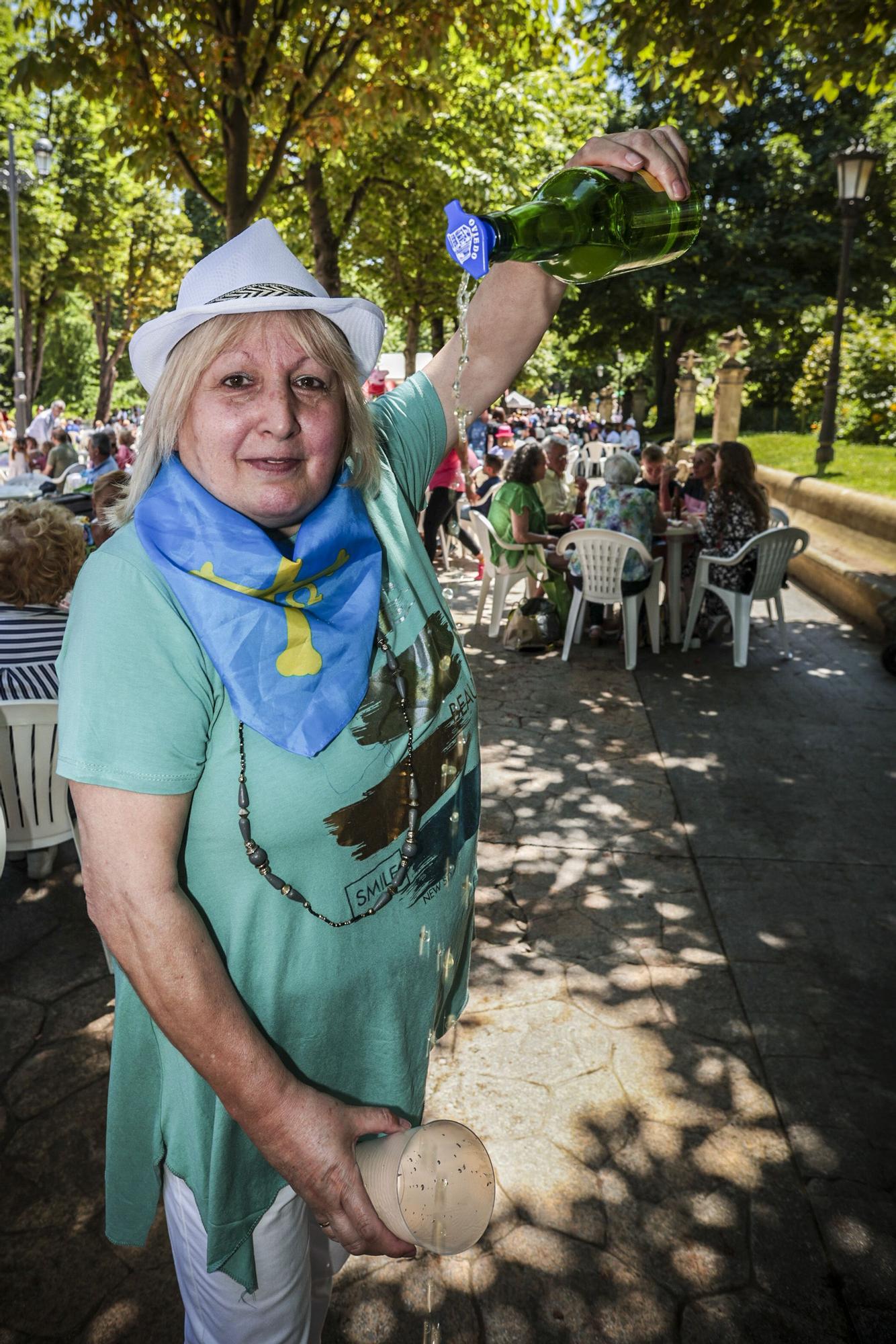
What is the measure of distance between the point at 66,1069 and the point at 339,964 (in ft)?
7.45

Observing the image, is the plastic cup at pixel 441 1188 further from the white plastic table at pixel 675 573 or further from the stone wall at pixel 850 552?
the stone wall at pixel 850 552

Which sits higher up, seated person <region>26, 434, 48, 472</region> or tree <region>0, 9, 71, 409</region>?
tree <region>0, 9, 71, 409</region>

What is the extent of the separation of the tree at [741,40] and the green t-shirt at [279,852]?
21.4ft

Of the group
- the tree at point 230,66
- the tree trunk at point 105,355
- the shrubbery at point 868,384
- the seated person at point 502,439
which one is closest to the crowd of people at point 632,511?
the tree at point 230,66

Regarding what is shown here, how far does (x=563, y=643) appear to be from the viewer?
8695 millimetres

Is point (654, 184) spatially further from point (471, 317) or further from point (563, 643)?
point (563, 643)

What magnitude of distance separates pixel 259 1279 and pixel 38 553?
10.6 ft

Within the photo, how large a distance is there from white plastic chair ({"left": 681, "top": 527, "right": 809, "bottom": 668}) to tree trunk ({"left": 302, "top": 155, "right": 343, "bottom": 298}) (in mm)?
6060

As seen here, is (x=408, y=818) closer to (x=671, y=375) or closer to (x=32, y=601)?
(x=32, y=601)

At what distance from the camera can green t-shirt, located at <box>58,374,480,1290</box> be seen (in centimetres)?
125

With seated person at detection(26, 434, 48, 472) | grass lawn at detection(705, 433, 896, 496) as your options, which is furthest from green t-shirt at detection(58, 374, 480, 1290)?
seated person at detection(26, 434, 48, 472)

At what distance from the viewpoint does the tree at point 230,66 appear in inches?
253

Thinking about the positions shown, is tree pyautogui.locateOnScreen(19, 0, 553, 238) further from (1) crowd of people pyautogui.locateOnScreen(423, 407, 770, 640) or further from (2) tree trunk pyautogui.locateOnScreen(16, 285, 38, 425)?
(2) tree trunk pyautogui.locateOnScreen(16, 285, 38, 425)

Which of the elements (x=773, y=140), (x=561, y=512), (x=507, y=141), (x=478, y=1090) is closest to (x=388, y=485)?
(x=478, y=1090)
